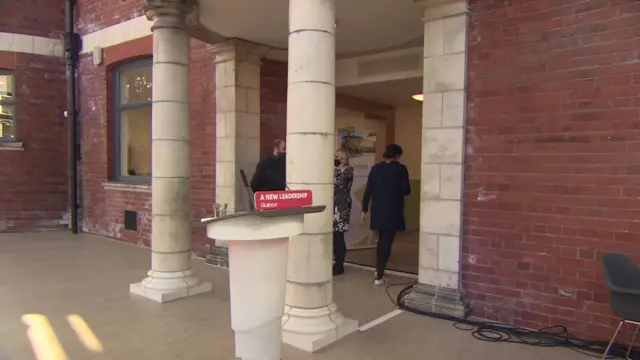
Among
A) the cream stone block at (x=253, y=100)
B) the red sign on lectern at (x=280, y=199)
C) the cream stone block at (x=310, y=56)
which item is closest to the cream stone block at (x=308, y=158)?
the cream stone block at (x=310, y=56)

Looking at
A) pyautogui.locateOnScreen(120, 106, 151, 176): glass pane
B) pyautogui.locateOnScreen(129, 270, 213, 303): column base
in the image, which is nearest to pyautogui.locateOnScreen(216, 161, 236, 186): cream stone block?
pyautogui.locateOnScreen(129, 270, 213, 303): column base

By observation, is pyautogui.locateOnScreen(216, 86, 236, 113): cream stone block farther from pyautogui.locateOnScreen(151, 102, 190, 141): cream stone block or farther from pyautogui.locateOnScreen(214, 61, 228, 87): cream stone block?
pyautogui.locateOnScreen(151, 102, 190, 141): cream stone block

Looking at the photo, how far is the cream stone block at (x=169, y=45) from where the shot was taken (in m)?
5.38

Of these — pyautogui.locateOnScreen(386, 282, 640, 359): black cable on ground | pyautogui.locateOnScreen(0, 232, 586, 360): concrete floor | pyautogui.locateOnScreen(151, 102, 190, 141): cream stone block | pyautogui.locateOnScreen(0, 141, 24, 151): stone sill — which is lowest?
pyautogui.locateOnScreen(0, 232, 586, 360): concrete floor

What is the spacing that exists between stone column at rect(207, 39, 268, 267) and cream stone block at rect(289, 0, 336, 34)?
2951 mm

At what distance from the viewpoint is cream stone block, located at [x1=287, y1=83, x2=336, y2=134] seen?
3.87m

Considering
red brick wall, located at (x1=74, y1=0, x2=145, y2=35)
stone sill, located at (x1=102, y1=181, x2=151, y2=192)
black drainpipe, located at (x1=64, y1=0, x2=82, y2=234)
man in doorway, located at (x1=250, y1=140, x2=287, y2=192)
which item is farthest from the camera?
black drainpipe, located at (x1=64, y1=0, x2=82, y2=234)

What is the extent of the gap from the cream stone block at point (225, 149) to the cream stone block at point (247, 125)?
168mm

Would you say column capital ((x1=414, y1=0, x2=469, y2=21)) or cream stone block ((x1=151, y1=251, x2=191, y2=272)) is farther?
cream stone block ((x1=151, y1=251, x2=191, y2=272))

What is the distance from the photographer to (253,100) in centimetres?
693

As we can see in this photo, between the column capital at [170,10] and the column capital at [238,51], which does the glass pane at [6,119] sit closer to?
the column capital at [238,51]

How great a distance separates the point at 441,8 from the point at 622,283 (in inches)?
112

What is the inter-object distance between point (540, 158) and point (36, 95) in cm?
982

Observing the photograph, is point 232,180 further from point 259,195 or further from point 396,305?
point 259,195
